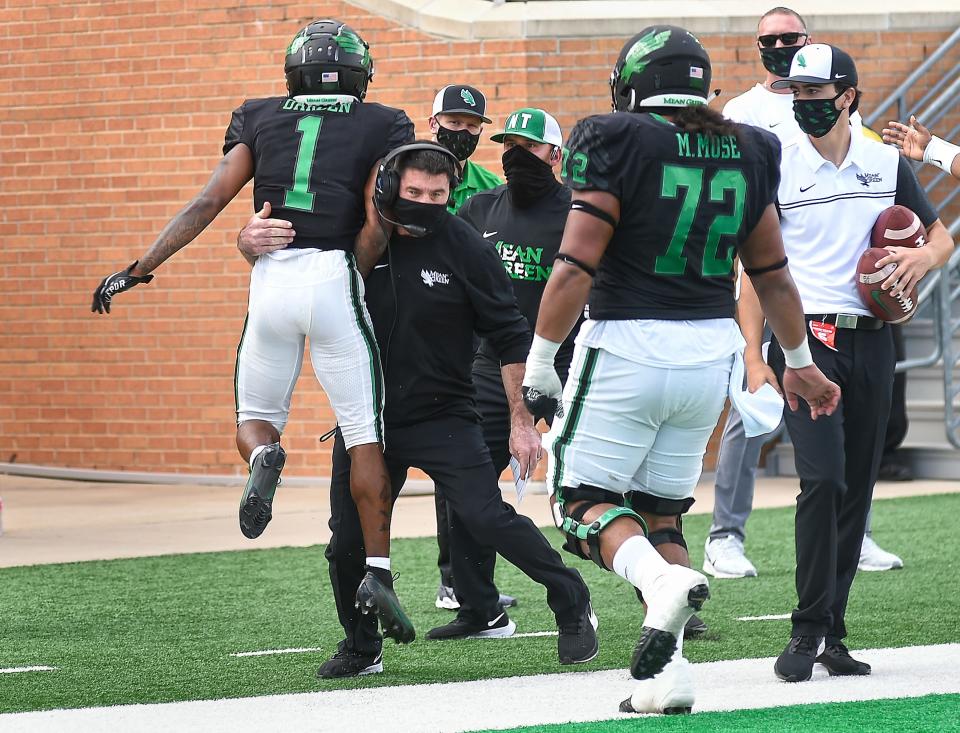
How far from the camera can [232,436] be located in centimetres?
1235

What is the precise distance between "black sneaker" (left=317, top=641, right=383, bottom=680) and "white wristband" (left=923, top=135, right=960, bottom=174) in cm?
285

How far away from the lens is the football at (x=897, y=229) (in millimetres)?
5555

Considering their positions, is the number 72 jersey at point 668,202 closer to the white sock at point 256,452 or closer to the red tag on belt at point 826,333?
the red tag on belt at point 826,333

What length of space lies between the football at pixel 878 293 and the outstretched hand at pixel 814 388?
0.38 m

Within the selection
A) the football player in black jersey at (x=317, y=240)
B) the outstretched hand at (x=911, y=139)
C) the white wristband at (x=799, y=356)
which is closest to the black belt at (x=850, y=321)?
the white wristband at (x=799, y=356)

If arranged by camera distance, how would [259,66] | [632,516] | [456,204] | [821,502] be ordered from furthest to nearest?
[259,66]
[456,204]
[821,502]
[632,516]

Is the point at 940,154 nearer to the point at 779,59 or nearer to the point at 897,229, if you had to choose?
the point at 897,229

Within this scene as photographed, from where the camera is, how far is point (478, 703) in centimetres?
516

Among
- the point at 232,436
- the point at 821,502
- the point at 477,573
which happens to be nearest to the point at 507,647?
the point at 477,573

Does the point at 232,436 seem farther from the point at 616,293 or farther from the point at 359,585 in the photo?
the point at 616,293

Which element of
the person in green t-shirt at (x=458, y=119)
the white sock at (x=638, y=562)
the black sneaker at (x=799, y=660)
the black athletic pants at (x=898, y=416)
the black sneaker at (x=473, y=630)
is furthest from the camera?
the black athletic pants at (x=898, y=416)

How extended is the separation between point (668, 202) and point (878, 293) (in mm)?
1162

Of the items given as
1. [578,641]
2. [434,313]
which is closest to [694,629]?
[578,641]

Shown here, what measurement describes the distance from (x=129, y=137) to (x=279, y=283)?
7.18m
